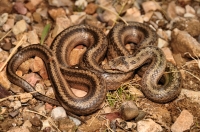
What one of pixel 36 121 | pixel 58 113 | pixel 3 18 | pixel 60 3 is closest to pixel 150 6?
pixel 60 3

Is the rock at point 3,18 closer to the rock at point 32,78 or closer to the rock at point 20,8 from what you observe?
the rock at point 20,8

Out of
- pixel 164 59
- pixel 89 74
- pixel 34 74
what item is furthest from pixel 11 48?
pixel 164 59

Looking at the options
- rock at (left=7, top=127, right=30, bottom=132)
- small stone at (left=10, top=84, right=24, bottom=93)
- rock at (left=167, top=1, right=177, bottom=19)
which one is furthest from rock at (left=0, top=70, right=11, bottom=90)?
rock at (left=167, top=1, right=177, bottom=19)

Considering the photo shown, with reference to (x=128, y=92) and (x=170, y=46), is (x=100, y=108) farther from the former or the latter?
(x=170, y=46)

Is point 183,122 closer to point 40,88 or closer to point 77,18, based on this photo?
point 40,88

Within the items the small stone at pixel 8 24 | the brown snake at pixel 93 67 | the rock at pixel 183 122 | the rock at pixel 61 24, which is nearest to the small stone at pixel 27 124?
the brown snake at pixel 93 67

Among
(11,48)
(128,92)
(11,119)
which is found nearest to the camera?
(11,119)

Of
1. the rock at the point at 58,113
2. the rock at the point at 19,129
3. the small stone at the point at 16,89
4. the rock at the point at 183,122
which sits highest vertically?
the small stone at the point at 16,89
